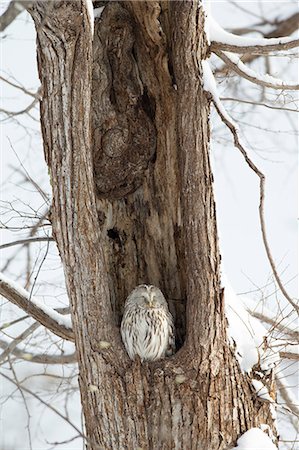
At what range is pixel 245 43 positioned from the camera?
4.96 meters

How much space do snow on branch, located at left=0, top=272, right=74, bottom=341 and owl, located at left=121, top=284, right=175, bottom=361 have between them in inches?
14.7

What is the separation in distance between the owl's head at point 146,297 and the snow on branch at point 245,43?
1.46 m

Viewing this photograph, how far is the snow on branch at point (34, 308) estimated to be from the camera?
524cm

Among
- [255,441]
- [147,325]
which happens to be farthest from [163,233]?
[255,441]

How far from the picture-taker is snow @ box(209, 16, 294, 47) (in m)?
4.86

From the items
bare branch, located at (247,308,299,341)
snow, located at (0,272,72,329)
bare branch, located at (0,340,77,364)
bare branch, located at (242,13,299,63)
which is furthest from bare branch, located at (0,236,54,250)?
bare branch, located at (242,13,299,63)

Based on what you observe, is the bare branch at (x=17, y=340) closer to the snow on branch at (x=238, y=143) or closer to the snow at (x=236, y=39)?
the snow on branch at (x=238, y=143)

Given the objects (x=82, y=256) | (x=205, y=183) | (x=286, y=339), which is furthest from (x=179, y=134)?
(x=286, y=339)

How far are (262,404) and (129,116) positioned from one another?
1.92m

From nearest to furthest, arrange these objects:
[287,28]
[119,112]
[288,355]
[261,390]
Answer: [261,390]
[288,355]
[119,112]
[287,28]

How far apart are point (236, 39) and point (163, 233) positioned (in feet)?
4.09

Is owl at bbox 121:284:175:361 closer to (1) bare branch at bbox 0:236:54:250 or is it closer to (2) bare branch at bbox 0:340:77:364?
(1) bare branch at bbox 0:236:54:250

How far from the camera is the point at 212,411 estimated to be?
4.65 metres

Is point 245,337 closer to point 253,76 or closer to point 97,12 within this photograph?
point 253,76
